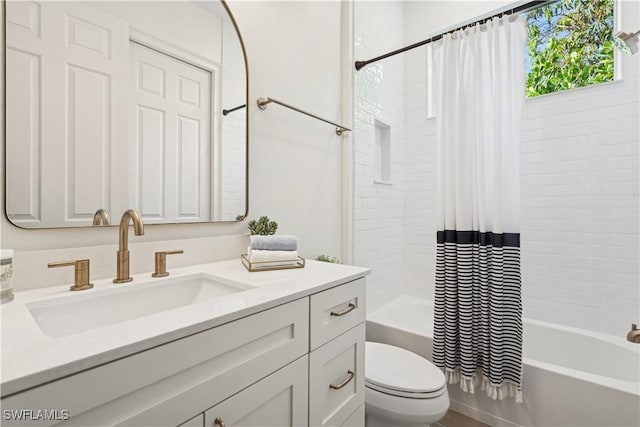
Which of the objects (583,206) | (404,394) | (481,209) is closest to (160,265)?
(404,394)

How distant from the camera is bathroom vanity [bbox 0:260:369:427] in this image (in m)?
0.48

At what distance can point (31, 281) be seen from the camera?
84 cm

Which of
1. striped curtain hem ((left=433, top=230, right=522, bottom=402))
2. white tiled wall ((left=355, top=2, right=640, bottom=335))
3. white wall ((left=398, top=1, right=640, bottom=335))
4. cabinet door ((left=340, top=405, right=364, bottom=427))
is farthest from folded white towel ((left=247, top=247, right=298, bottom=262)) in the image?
white wall ((left=398, top=1, right=640, bottom=335))

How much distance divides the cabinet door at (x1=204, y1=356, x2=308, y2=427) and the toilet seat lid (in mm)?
576

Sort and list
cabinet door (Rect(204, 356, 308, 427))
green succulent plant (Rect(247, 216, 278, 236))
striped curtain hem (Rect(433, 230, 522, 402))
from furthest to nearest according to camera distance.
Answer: striped curtain hem (Rect(433, 230, 522, 402))
green succulent plant (Rect(247, 216, 278, 236))
cabinet door (Rect(204, 356, 308, 427))

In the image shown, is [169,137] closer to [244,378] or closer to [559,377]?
[244,378]

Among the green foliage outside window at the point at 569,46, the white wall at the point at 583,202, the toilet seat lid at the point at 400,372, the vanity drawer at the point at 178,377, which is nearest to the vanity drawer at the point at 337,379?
the vanity drawer at the point at 178,377

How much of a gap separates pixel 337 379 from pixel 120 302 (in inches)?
→ 26.4

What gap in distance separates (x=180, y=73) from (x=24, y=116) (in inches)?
19.6

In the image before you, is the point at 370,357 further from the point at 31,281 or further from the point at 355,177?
the point at 31,281

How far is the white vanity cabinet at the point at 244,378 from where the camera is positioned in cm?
50

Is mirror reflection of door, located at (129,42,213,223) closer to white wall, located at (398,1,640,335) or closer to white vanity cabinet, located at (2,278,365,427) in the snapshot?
white vanity cabinet, located at (2,278,365,427)

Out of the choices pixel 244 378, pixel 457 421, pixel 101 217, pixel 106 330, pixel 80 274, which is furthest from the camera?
pixel 457 421

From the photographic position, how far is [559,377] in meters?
1.50
